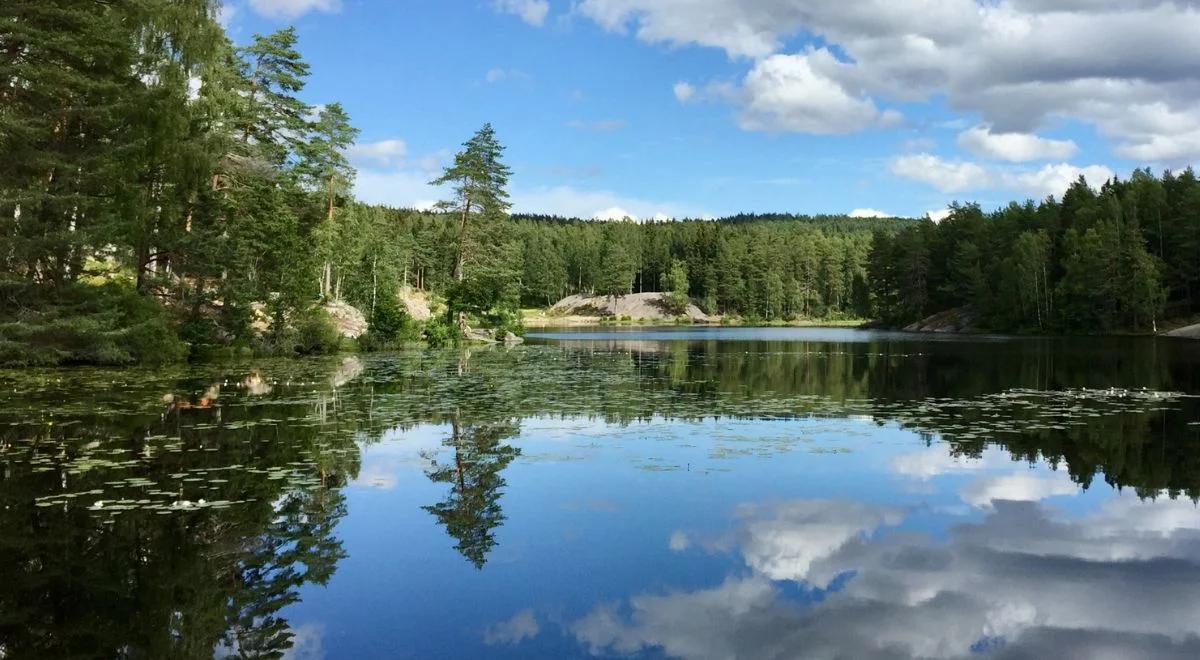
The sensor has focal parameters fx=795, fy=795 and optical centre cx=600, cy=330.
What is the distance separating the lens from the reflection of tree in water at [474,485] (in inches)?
356

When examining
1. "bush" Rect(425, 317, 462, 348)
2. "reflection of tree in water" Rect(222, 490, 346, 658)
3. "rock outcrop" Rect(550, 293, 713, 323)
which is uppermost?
"rock outcrop" Rect(550, 293, 713, 323)

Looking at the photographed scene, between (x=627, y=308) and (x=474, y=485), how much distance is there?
122 metres

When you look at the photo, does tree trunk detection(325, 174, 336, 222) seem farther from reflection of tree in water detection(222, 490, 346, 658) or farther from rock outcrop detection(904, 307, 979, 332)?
rock outcrop detection(904, 307, 979, 332)

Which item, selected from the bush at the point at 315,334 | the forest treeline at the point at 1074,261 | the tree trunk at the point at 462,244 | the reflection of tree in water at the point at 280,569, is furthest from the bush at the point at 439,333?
the forest treeline at the point at 1074,261

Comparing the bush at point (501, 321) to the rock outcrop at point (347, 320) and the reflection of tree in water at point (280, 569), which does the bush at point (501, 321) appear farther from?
the reflection of tree in water at point (280, 569)

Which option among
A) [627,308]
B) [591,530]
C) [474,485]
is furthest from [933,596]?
[627,308]

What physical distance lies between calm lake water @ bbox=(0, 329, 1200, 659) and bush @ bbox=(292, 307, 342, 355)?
722 inches

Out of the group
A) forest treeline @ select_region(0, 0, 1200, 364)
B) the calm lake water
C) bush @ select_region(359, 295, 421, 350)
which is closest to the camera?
the calm lake water

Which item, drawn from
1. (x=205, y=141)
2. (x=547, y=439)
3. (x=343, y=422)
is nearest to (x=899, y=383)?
(x=547, y=439)

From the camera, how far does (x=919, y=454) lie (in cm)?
1423

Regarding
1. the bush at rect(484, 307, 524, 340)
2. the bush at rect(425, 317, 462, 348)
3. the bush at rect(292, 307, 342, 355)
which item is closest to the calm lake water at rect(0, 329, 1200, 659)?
the bush at rect(292, 307, 342, 355)

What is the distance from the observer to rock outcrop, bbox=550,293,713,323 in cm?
13175

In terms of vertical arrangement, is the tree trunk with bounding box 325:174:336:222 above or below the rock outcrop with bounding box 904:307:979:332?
above

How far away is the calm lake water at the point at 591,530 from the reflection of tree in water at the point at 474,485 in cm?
7
